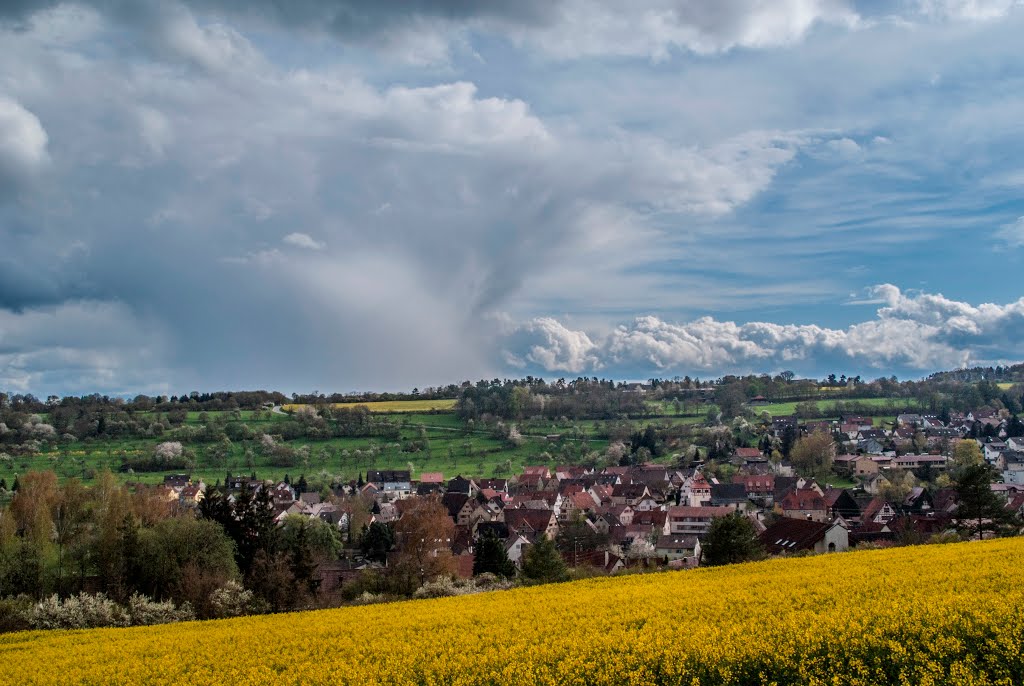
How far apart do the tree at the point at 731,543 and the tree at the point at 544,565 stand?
30.8ft

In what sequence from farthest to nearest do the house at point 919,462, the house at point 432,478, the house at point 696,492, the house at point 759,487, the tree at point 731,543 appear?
the house at point 432,478 → the house at point 919,462 → the house at point 759,487 → the house at point 696,492 → the tree at point 731,543

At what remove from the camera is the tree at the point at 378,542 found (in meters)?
73.0

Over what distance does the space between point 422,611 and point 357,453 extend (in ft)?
392

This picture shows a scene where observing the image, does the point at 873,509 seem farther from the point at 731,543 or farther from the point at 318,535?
the point at 318,535

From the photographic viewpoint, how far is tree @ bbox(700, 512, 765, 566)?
46406 mm

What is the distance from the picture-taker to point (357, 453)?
146 m

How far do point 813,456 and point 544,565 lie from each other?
284 feet

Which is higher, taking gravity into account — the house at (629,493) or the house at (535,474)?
the house at (535,474)

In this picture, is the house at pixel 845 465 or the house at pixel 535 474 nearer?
the house at pixel 845 465

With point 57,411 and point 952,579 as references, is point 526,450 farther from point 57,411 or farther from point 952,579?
point 952,579

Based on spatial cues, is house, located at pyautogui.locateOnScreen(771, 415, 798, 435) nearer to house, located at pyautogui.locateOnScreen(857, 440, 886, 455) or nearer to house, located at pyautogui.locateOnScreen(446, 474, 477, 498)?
house, located at pyautogui.locateOnScreen(857, 440, 886, 455)

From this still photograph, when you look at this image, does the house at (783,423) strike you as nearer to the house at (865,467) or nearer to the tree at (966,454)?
the house at (865,467)

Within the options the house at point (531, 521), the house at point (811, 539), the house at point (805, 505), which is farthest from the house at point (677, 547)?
the house at point (805, 505)

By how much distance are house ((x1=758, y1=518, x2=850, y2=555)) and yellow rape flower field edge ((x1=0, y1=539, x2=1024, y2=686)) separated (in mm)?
24930
